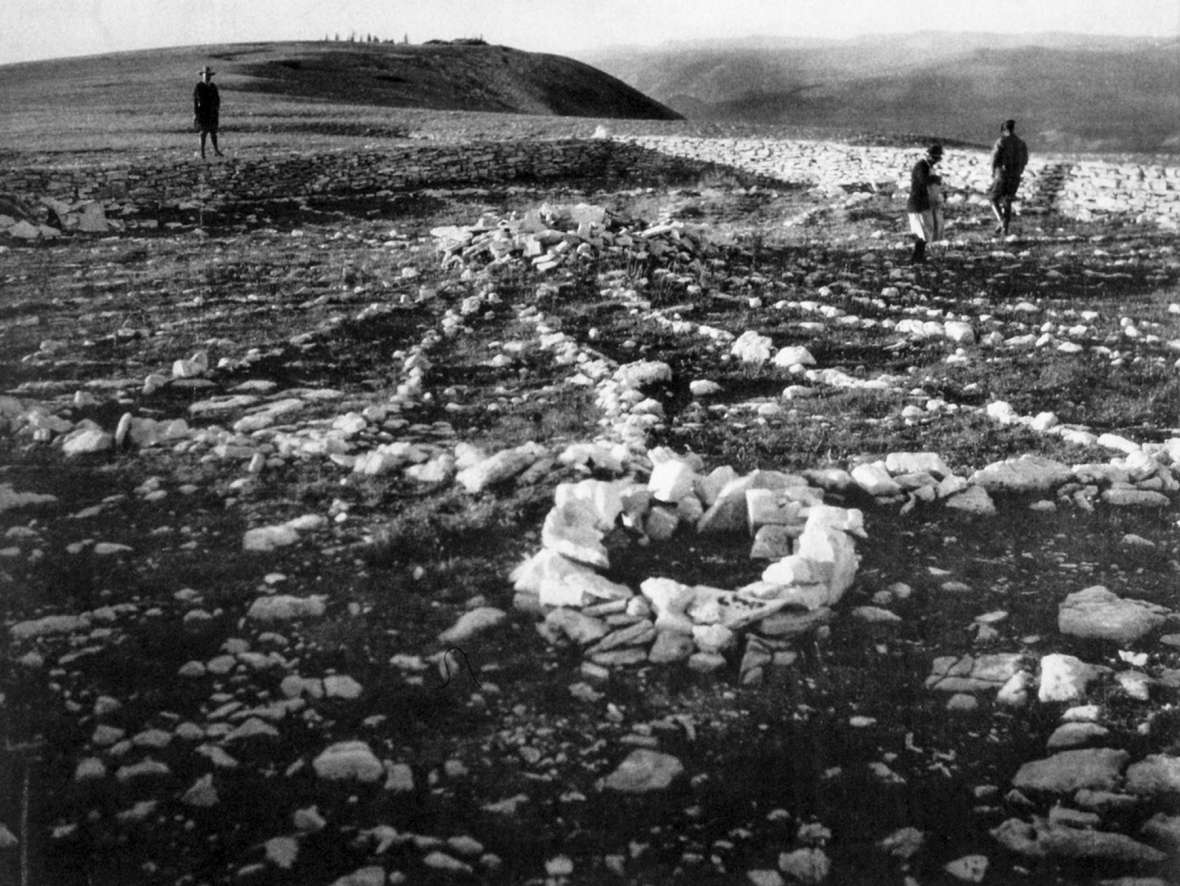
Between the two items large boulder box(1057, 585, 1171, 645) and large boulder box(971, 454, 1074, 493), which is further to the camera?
large boulder box(971, 454, 1074, 493)

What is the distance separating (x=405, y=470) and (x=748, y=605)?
2.86 metres

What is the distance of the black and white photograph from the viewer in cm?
370

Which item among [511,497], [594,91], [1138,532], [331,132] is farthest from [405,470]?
[594,91]

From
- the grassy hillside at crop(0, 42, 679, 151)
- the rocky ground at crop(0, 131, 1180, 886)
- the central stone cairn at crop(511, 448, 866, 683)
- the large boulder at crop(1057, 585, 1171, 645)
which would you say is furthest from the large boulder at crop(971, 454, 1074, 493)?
the grassy hillside at crop(0, 42, 679, 151)

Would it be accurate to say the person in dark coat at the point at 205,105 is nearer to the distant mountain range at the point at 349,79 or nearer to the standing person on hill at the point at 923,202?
the distant mountain range at the point at 349,79

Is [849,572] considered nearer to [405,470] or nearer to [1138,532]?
[1138,532]

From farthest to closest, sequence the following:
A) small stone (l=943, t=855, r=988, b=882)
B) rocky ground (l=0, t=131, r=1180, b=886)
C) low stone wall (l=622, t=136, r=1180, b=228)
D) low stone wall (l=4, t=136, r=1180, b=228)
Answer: low stone wall (l=622, t=136, r=1180, b=228) < low stone wall (l=4, t=136, r=1180, b=228) < rocky ground (l=0, t=131, r=1180, b=886) < small stone (l=943, t=855, r=988, b=882)

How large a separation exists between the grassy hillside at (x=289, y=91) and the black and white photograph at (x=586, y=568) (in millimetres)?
14355

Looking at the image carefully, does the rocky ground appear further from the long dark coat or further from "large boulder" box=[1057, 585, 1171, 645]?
the long dark coat

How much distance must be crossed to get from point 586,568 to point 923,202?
37.7 feet

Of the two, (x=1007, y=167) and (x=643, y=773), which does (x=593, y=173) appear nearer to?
(x=1007, y=167)

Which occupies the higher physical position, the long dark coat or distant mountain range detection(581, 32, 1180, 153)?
distant mountain range detection(581, 32, 1180, 153)

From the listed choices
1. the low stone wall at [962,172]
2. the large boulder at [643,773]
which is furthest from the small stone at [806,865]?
the low stone wall at [962,172]

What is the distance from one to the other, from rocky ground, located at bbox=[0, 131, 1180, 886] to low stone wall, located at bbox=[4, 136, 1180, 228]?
8.97 metres
